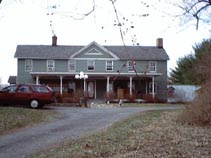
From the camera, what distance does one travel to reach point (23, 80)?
54.3 meters

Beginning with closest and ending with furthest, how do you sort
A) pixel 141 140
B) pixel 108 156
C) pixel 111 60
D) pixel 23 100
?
pixel 108 156 → pixel 141 140 → pixel 23 100 → pixel 111 60

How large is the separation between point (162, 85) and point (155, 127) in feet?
133

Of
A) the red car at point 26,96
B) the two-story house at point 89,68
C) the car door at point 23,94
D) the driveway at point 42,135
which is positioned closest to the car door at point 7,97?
the red car at point 26,96

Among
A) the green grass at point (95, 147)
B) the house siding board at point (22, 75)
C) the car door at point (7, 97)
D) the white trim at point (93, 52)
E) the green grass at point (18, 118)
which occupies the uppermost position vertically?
the white trim at point (93, 52)

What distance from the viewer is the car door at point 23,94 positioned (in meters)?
29.0

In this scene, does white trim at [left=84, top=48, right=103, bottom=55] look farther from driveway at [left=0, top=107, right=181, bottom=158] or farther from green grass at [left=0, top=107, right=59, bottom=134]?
driveway at [left=0, top=107, right=181, bottom=158]

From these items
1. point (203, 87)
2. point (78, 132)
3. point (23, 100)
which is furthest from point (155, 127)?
point (23, 100)

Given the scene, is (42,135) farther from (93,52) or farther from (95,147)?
(93,52)

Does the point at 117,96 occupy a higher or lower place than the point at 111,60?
lower

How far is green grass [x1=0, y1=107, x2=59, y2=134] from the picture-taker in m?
18.2

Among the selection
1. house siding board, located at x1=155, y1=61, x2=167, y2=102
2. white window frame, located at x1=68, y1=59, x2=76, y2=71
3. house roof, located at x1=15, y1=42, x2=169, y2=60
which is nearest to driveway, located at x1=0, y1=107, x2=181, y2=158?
white window frame, located at x1=68, y1=59, x2=76, y2=71

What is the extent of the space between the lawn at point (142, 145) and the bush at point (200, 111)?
1498 mm

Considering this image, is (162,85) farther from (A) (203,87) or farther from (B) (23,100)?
(A) (203,87)

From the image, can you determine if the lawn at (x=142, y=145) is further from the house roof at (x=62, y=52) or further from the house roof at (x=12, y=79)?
the house roof at (x=12, y=79)
